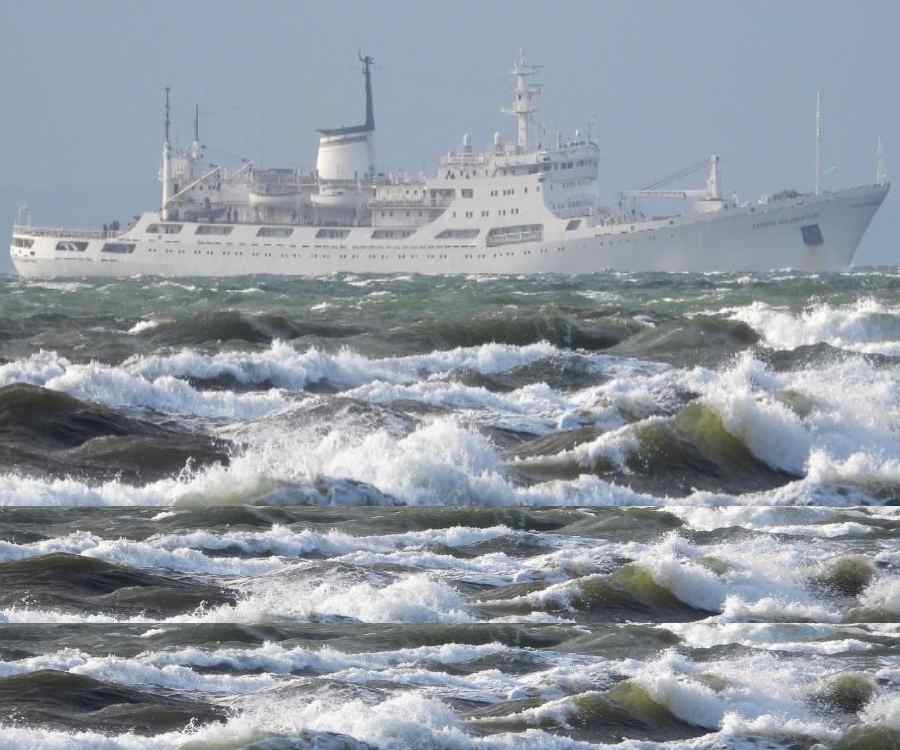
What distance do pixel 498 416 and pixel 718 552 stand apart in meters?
12.2

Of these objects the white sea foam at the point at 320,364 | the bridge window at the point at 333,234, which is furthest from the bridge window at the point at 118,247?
the white sea foam at the point at 320,364

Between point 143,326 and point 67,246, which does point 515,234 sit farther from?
point 143,326

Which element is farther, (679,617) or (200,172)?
(200,172)

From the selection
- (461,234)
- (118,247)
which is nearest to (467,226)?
(461,234)

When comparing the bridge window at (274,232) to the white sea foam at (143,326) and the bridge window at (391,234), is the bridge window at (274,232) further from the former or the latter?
the white sea foam at (143,326)

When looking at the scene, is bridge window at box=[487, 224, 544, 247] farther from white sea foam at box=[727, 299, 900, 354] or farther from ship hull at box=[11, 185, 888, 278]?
white sea foam at box=[727, 299, 900, 354]

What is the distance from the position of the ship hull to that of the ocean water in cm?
5296

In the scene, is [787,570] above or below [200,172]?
below

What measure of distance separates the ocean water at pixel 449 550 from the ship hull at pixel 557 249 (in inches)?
2085

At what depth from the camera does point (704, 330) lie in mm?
43469

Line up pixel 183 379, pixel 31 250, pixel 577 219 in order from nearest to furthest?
1. pixel 183 379
2. pixel 577 219
3. pixel 31 250

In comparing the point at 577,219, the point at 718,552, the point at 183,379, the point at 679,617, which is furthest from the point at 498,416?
the point at 577,219

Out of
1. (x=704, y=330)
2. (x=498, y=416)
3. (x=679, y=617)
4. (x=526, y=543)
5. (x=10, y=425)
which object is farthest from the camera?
(x=704, y=330)

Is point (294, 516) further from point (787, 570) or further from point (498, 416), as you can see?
point (498, 416)
